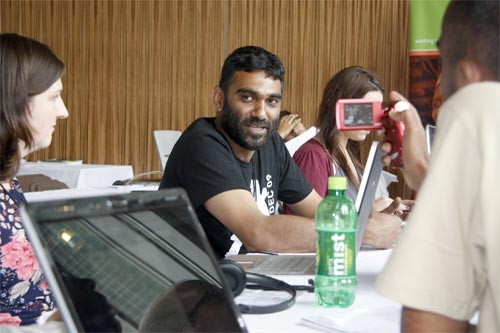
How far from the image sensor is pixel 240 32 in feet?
23.5

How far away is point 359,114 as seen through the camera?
141cm

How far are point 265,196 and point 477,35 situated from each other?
62.4 inches

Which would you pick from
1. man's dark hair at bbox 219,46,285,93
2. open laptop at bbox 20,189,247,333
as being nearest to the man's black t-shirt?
man's dark hair at bbox 219,46,285,93

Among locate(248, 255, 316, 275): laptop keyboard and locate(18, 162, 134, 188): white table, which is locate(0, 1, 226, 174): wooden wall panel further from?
locate(248, 255, 316, 275): laptop keyboard

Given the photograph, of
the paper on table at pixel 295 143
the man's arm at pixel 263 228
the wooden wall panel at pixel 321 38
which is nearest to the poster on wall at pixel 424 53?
the wooden wall panel at pixel 321 38

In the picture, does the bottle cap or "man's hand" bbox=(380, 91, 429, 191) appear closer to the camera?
"man's hand" bbox=(380, 91, 429, 191)

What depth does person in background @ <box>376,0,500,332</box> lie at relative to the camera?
77cm

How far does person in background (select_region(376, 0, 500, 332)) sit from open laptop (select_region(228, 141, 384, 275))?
2.28 feet

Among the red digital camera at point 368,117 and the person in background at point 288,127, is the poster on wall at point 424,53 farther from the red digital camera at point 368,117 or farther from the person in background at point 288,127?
the red digital camera at point 368,117

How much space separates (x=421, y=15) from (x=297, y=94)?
1569mm

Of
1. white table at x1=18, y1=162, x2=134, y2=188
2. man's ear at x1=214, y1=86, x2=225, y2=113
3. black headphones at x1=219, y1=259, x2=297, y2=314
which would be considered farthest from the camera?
white table at x1=18, y1=162, x2=134, y2=188

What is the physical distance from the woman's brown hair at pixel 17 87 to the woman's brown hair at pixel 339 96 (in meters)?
1.54

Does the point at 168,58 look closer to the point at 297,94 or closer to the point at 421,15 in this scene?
the point at 297,94

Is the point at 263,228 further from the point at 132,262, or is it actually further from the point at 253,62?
the point at 132,262
